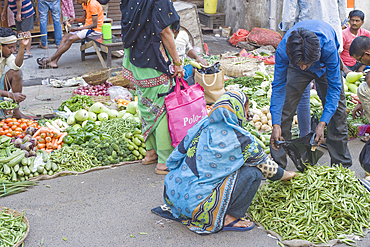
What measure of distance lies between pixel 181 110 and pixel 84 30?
5588mm

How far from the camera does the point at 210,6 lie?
1173 centimetres

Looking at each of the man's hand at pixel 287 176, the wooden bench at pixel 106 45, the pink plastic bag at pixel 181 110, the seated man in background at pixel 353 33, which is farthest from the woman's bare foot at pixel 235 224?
the wooden bench at pixel 106 45

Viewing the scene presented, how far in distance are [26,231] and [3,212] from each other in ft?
1.08

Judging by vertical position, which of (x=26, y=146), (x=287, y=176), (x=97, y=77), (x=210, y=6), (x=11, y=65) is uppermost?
(x=210, y=6)

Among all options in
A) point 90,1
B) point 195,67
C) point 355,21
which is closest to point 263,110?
point 195,67

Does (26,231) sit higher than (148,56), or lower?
lower

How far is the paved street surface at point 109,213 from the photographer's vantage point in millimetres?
2857

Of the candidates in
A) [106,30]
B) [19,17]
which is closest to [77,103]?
[106,30]

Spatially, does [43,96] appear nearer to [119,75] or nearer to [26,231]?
[119,75]

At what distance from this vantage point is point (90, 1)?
26.4ft

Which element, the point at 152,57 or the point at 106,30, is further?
the point at 106,30

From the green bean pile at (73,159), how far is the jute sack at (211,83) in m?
1.99

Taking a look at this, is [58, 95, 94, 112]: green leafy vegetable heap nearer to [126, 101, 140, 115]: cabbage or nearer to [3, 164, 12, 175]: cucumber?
[126, 101, 140, 115]: cabbage

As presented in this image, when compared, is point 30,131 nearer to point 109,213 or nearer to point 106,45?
point 109,213
